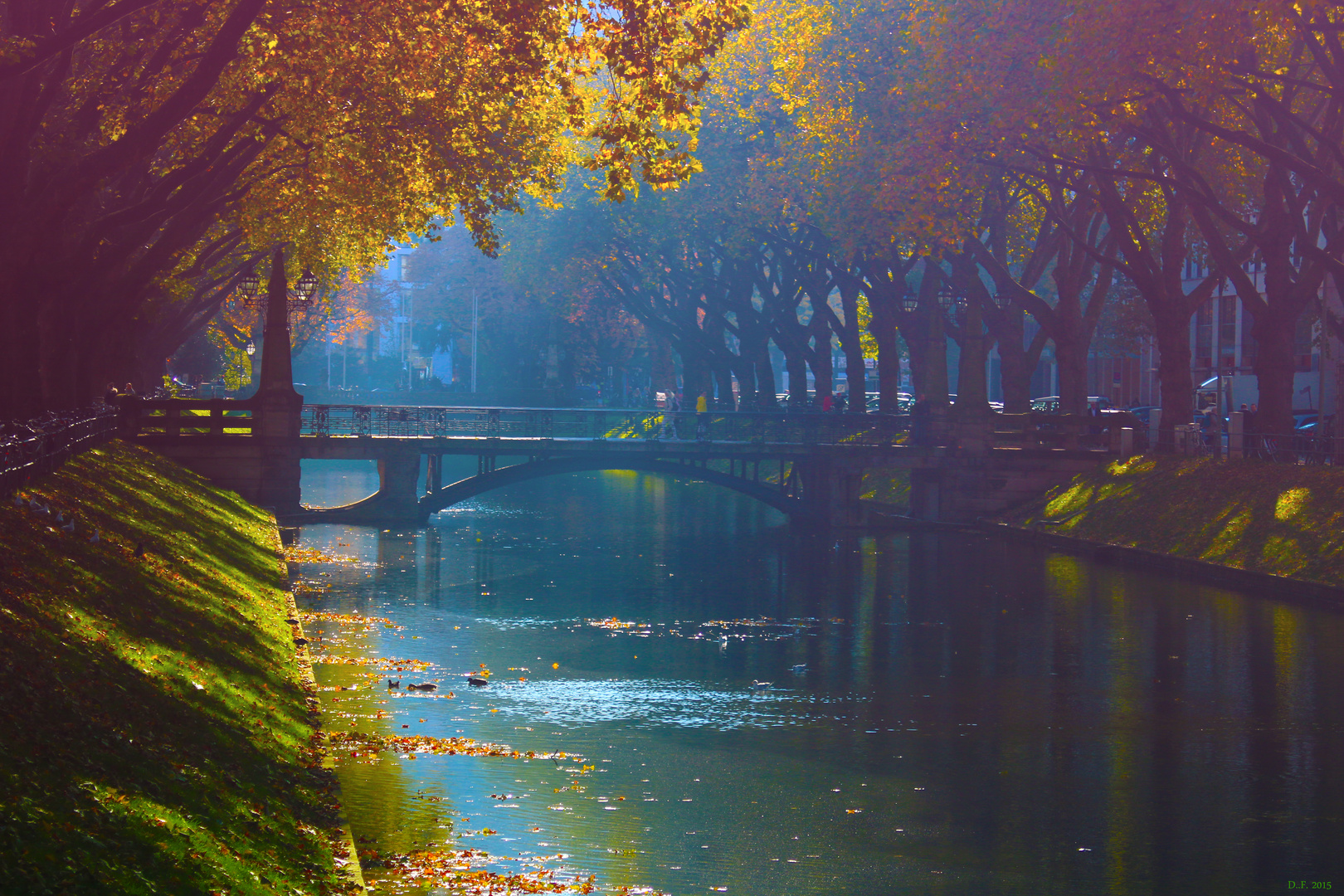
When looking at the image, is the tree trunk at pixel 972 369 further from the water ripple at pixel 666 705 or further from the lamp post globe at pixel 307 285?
the water ripple at pixel 666 705

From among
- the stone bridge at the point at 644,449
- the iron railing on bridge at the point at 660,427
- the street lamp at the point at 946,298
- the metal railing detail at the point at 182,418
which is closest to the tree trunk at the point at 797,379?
the stone bridge at the point at 644,449

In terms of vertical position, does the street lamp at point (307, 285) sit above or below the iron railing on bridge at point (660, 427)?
above

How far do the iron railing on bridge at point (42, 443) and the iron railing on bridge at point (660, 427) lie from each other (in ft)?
65.9

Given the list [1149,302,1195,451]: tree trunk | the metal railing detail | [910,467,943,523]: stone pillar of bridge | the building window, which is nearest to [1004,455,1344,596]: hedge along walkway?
[1149,302,1195,451]: tree trunk

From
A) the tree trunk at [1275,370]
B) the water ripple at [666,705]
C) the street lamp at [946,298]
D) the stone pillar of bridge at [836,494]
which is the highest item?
the street lamp at [946,298]

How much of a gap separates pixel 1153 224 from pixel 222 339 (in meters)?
40.6

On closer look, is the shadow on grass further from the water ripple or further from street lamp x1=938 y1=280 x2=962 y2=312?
the water ripple

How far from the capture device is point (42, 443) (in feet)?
61.1

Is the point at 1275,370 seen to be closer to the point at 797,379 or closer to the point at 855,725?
the point at 855,725

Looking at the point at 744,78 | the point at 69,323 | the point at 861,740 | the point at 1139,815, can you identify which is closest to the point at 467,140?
the point at 69,323

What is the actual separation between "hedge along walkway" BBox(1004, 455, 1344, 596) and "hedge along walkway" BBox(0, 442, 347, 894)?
2004 centimetres

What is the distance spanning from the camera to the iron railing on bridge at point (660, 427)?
47.8 metres

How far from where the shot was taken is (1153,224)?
41.8 m

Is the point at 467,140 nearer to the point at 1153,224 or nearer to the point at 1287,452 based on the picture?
the point at 1287,452
